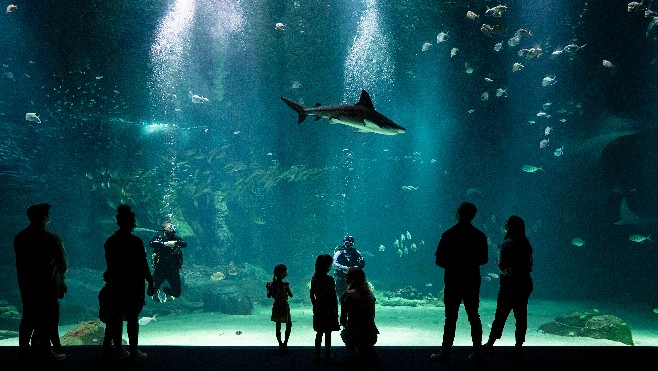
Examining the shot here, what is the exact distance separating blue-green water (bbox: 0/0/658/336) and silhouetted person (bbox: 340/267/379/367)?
10875 millimetres

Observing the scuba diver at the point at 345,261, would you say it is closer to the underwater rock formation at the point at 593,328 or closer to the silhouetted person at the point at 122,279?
the silhouetted person at the point at 122,279

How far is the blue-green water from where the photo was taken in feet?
44.3

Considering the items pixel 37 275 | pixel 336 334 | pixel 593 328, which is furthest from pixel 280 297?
pixel 593 328

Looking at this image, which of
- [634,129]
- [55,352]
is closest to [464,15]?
[55,352]

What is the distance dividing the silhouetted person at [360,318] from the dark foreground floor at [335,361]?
0.25 metres

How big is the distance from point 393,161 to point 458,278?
31577mm

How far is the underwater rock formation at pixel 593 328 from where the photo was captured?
10.9 metres

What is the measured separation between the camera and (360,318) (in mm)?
4043

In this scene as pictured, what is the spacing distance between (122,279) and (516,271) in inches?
170

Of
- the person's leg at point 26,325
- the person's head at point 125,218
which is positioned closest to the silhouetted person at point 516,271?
the person's head at point 125,218

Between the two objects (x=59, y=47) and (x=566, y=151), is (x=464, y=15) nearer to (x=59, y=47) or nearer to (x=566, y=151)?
(x=59, y=47)

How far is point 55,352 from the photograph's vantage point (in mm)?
4562

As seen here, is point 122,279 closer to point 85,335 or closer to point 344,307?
point 344,307

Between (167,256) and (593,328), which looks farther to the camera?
(593,328)
